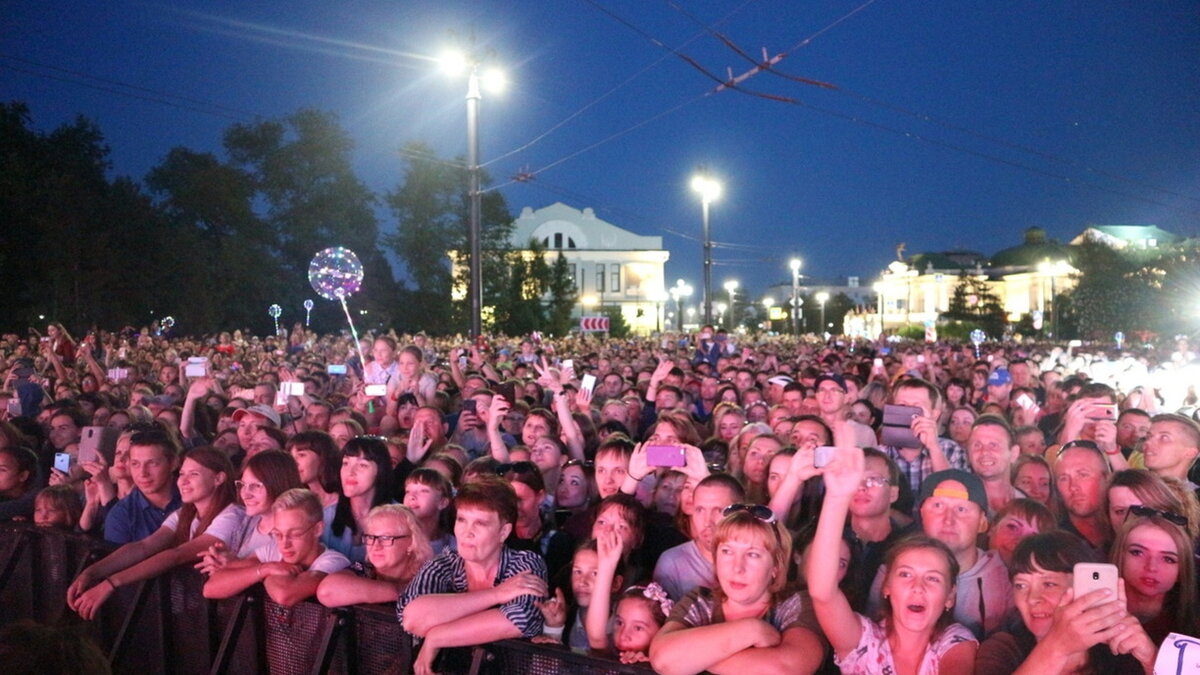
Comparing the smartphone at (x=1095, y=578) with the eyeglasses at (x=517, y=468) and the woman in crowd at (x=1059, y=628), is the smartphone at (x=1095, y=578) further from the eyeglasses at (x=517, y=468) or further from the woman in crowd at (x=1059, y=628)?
the eyeglasses at (x=517, y=468)

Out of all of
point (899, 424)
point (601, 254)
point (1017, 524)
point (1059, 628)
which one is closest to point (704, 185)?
point (899, 424)

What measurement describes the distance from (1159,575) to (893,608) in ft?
3.88

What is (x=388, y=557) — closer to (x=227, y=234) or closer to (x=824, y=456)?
(x=824, y=456)

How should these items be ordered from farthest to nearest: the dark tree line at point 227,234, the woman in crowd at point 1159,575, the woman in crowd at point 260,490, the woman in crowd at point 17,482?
the dark tree line at point 227,234, the woman in crowd at point 17,482, the woman in crowd at point 260,490, the woman in crowd at point 1159,575

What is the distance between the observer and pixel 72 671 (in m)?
2.05

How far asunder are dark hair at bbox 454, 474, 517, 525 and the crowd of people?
0.01 metres

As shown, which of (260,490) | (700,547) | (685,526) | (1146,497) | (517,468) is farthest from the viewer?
(517,468)

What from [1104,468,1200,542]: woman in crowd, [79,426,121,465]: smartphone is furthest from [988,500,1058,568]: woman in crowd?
[79,426,121,465]: smartphone

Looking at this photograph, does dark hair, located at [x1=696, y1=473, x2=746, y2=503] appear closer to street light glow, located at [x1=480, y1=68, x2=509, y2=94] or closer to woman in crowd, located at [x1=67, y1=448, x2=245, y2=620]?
woman in crowd, located at [x1=67, y1=448, x2=245, y2=620]

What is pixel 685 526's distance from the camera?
4.76 meters

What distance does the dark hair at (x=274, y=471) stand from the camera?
495cm

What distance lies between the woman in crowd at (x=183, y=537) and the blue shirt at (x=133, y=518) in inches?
5.8

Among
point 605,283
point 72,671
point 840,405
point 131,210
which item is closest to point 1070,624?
point 72,671

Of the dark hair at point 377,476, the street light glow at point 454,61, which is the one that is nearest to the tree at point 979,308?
the street light glow at point 454,61
